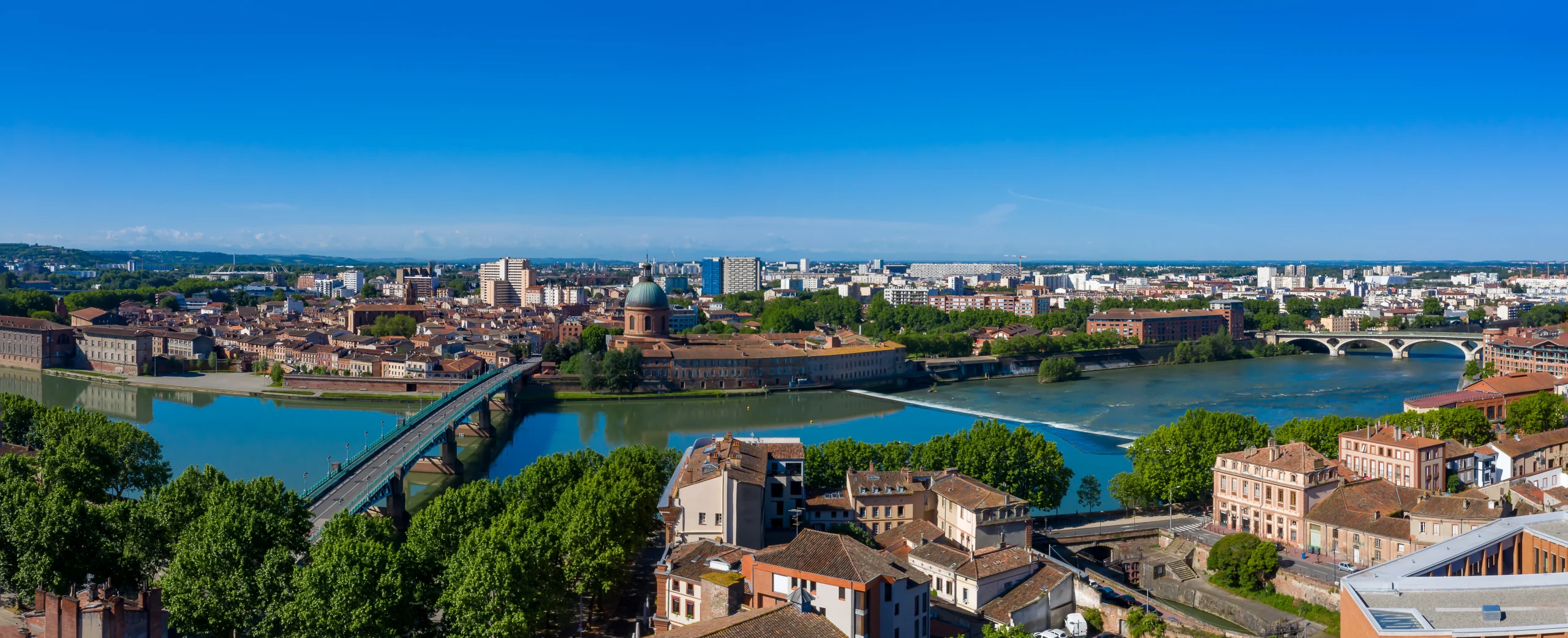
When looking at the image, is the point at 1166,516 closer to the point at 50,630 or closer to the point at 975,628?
the point at 975,628

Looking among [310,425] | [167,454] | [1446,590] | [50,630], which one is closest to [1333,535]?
[1446,590]

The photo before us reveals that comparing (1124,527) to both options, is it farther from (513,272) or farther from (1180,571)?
(513,272)

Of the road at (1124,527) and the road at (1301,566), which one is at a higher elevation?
the road at (1301,566)

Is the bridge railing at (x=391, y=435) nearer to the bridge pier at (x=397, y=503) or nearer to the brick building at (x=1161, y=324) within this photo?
the bridge pier at (x=397, y=503)

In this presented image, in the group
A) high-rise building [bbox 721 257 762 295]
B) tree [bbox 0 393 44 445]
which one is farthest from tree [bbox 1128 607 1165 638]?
high-rise building [bbox 721 257 762 295]

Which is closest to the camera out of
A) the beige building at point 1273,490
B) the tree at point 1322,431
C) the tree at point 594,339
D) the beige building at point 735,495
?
the beige building at point 735,495

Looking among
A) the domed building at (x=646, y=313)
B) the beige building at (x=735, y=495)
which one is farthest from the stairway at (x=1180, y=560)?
the domed building at (x=646, y=313)
